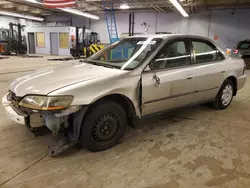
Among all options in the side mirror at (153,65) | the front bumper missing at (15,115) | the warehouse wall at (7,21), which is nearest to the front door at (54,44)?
the warehouse wall at (7,21)

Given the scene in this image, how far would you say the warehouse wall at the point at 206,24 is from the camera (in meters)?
12.4

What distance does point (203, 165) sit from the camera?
2047mm

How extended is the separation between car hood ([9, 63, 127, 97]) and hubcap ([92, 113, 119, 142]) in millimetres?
465

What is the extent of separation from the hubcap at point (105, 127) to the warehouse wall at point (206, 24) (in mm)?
13085

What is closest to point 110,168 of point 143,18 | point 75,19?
point 143,18

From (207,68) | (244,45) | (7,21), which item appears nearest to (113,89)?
(207,68)

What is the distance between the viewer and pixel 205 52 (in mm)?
3146

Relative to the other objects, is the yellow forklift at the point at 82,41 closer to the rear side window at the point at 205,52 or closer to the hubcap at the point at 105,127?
the rear side window at the point at 205,52

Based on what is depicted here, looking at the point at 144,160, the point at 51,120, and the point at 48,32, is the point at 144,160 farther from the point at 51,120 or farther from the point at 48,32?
the point at 48,32

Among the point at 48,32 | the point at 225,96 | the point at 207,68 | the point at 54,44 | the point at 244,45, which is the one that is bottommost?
the point at 225,96

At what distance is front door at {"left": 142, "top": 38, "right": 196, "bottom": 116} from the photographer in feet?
7.87

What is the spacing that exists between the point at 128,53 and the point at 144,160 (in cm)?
152

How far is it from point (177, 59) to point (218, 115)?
142 cm

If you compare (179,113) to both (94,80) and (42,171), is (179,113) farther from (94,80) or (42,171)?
(42,171)
